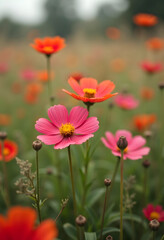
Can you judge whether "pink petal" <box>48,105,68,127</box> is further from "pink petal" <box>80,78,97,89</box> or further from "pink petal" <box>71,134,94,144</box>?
"pink petal" <box>80,78,97,89</box>

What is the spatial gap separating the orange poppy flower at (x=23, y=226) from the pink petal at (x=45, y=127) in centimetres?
39

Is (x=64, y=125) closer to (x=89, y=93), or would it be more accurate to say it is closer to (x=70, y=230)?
(x=89, y=93)

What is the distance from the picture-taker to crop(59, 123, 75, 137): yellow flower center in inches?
33.8

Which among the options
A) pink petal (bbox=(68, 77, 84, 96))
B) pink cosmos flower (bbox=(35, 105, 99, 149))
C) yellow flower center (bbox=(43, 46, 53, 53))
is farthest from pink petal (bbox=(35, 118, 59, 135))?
yellow flower center (bbox=(43, 46, 53, 53))

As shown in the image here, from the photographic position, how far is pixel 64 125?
2.91ft

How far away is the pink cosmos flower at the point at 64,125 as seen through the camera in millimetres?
818

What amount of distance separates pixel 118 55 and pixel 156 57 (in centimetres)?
100

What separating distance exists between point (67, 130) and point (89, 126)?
10 cm

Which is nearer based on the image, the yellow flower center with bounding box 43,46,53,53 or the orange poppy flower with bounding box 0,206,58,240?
the orange poppy flower with bounding box 0,206,58,240

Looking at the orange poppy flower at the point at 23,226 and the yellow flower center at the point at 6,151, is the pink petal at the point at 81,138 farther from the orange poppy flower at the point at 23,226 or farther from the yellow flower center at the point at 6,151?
the yellow flower center at the point at 6,151

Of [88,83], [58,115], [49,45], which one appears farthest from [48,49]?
[58,115]

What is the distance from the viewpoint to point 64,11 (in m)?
22.8

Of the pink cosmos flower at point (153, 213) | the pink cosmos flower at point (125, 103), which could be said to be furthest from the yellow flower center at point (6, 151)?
the pink cosmos flower at point (125, 103)

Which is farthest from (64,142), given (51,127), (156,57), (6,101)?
(156,57)
